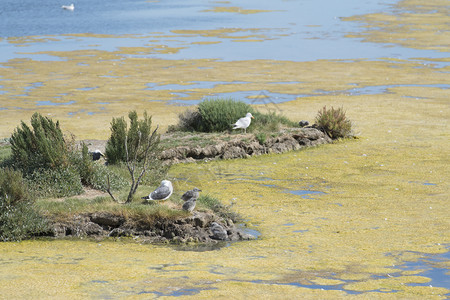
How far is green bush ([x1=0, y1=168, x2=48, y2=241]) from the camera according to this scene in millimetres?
11617

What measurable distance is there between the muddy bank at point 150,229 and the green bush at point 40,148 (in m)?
2.15

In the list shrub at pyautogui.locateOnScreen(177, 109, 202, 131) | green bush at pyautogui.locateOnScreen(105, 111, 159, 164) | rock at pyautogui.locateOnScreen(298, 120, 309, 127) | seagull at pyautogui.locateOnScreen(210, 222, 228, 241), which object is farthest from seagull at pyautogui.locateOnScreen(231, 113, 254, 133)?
seagull at pyautogui.locateOnScreen(210, 222, 228, 241)

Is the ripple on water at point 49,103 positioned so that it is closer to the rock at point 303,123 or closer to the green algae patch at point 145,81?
the green algae patch at point 145,81

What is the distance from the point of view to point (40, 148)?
13.9 metres

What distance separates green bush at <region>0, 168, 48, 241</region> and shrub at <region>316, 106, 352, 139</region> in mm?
10800

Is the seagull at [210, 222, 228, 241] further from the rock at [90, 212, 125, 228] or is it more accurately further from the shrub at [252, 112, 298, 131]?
the shrub at [252, 112, 298, 131]

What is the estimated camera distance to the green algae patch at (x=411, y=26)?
47750mm

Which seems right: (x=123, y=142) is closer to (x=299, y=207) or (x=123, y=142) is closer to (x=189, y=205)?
(x=299, y=207)

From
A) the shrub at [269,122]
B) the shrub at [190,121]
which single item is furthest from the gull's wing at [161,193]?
the shrub at [269,122]

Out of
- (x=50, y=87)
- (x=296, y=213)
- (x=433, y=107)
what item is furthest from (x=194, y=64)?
(x=296, y=213)

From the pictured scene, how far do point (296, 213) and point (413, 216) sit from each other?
2.14m

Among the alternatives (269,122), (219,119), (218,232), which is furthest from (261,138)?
(218,232)

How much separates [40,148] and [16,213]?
2519 mm

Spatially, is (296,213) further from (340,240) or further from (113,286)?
(113,286)
